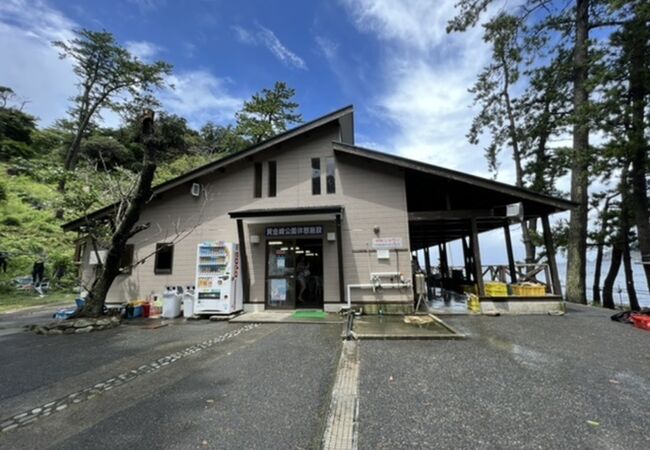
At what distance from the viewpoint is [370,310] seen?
7.17 metres

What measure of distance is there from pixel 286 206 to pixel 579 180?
10.6 metres

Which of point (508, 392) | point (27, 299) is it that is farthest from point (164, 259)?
point (508, 392)

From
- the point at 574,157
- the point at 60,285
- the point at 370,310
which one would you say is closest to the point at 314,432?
the point at 370,310

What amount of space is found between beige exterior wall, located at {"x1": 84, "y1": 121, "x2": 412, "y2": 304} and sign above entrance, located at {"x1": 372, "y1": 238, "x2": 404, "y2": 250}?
138 millimetres

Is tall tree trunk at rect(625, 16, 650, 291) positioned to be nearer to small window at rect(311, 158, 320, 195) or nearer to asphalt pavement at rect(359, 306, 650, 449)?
asphalt pavement at rect(359, 306, 650, 449)

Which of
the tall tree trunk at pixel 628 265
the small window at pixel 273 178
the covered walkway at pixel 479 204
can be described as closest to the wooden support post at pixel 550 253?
the covered walkway at pixel 479 204

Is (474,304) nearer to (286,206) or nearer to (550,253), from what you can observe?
(550,253)

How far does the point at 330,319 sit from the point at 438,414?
421 centimetres

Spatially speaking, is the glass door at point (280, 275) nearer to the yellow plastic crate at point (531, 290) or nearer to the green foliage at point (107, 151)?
the yellow plastic crate at point (531, 290)

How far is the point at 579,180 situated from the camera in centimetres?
950

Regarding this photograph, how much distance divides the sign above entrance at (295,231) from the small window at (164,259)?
318 cm

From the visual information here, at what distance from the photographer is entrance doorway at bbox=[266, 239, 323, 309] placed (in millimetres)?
7707

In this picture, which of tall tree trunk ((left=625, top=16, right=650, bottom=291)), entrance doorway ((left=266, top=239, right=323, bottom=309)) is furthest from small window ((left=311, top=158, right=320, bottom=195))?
tall tree trunk ((left=625, top=16, right=650, bottom=291))

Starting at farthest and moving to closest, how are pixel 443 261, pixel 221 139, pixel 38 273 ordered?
pixel 221 139
pixel 443 261
pixel 38 273
